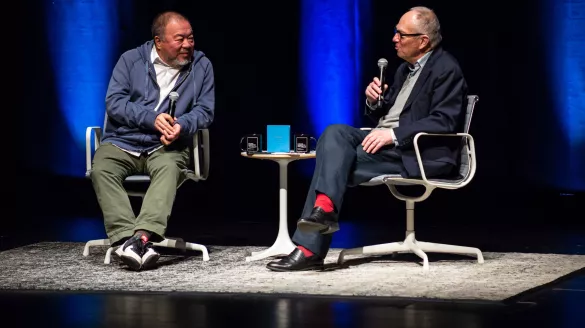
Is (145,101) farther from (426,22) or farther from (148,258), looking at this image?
(426,22)

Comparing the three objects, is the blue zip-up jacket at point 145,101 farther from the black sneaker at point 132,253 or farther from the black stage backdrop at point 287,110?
the black stage backdrop at point 287,110

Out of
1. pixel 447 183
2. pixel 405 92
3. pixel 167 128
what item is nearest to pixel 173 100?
pixel 167 128

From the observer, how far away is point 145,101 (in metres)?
5.20

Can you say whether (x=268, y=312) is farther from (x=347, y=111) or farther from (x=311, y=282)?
(x=347, y=111)

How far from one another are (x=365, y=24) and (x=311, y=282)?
11.2ft

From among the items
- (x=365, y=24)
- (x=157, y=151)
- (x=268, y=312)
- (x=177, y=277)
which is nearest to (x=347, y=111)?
(x=365, y=24)

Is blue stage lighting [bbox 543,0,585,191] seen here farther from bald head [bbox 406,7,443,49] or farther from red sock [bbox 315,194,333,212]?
red sock [bbox 315,194,333,212]

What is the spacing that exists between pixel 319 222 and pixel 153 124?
0.98 meters

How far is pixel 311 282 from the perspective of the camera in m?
4.39

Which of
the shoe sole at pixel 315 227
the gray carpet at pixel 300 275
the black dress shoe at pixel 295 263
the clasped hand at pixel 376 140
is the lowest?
the gray carpet at pixel 300 275

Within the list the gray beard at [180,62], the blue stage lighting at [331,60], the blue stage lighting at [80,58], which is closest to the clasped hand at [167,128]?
the gray beard at [180,62]

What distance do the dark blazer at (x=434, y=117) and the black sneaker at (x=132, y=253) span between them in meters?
1.21

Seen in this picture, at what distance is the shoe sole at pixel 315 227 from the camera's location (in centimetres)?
458

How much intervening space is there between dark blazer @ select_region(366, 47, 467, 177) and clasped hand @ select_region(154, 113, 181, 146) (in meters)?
1.01
